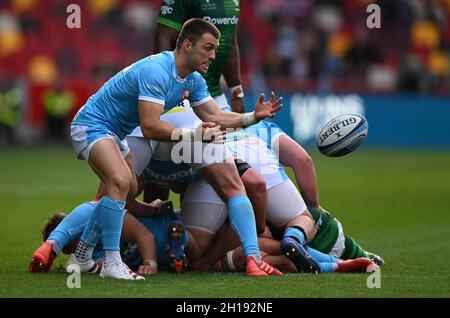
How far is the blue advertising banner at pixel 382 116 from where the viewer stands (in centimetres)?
2147

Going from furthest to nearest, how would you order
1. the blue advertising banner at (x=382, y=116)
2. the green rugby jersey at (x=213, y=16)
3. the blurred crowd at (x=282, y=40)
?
the blurred crowd at (x=282, y=40) → the blue advertising banner at (x=382, y=116) → the green rugby jersey at (x=213, y=16)

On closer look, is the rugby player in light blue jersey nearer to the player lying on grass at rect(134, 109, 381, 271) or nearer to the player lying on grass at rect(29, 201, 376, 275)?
the player lying on grass at rect(29, 201, 376, 275)

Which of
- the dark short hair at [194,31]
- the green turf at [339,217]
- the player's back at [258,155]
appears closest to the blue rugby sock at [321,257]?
the green turf at [339,217]

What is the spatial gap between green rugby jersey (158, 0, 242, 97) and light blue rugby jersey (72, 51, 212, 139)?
164cm

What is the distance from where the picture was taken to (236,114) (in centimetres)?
750

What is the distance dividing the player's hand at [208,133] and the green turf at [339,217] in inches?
38.6

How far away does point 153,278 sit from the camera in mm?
6969

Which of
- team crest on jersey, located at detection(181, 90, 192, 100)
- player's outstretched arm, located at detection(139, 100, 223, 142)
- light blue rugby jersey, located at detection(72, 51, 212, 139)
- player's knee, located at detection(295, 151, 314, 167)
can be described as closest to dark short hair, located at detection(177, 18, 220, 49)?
light blue rugby jersey, located at detection(72, 51, 212, 139)

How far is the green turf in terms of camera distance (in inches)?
251

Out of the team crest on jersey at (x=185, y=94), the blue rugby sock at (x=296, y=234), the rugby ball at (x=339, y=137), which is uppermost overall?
the team crest on jersey at (x=185, y=94)

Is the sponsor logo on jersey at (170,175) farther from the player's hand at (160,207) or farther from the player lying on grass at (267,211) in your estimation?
the player's hand at (160,207)

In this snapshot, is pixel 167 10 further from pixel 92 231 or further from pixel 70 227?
pixel 92 231

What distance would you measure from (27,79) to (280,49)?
6.17 m
